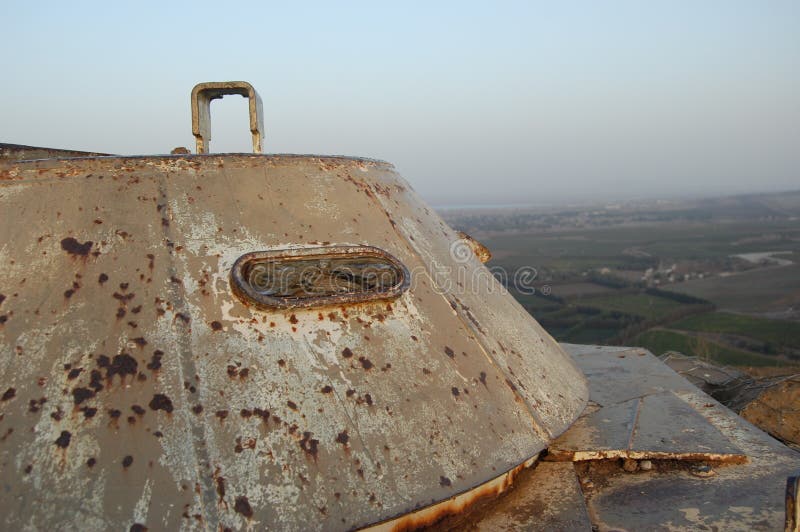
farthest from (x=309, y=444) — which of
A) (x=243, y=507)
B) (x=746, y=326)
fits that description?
(x=746, y=326)

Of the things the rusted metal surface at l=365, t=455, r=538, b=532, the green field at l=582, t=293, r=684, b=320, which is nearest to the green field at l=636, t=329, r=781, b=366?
the green field at l=582, t=293, r=684, b=320

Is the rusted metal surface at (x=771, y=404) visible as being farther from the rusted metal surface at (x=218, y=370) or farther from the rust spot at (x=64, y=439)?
the rust spot at (x=64, y=439)

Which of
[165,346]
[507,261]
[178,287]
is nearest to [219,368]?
[165,346]

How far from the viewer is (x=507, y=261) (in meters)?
48.8

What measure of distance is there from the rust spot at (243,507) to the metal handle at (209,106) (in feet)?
6.25

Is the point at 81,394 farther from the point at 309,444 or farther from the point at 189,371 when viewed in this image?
the point at 309,444

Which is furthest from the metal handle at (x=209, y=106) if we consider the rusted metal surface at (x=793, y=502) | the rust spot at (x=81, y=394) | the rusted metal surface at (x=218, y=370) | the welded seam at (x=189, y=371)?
the rusted metal surface at (x=793, y=502)

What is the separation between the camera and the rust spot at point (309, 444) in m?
1.90

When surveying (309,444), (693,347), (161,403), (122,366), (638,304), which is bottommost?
(693,347)

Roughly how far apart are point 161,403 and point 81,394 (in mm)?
239

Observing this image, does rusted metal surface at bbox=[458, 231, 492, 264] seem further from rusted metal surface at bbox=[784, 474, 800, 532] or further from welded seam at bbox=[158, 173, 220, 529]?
rusted metal surface at bbox=[784, 474, 800, 532]

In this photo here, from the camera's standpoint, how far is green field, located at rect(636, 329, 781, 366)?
20.9m

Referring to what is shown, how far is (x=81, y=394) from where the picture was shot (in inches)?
72.7

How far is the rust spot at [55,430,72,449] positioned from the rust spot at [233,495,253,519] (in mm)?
520
